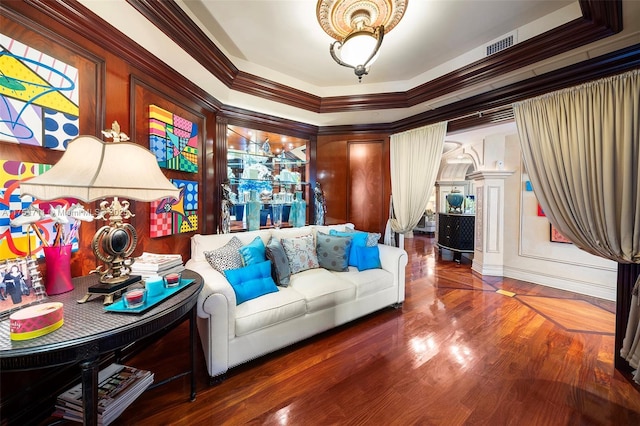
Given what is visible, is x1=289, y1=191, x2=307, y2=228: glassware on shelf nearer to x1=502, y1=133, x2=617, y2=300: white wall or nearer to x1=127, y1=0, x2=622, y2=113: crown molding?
x1=127, y1=0, x2=622, y2=113: crown molding

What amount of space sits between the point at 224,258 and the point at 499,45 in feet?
→ 10.4

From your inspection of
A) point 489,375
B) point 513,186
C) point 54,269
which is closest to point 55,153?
point 54,269

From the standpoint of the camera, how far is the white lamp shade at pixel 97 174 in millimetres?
1047

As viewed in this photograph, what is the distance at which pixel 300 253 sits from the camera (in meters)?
2.66

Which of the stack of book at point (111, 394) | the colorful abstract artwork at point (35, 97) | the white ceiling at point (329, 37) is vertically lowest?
the stack of book at point (111, 394)

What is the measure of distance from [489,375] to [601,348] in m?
1.26

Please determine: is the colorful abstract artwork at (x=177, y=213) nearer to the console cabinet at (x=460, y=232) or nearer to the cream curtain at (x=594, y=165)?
the cream curtain at (x=594, y=165)

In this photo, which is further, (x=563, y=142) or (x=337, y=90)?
(x=337, y=90)

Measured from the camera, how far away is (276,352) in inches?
80.8

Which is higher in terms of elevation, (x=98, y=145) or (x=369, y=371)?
(x=98, y=145)

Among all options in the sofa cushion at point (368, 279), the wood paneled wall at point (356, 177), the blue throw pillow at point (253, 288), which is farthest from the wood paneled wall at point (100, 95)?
the wood paneled wall at point (356, 177)

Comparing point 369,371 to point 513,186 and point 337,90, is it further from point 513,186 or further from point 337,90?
point 513,186

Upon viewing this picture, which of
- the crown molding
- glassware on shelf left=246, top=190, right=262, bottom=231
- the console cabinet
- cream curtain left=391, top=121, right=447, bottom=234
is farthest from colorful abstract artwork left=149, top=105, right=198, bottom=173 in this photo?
the console cabinet

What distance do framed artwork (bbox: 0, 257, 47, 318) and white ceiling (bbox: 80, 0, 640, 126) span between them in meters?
1.57
